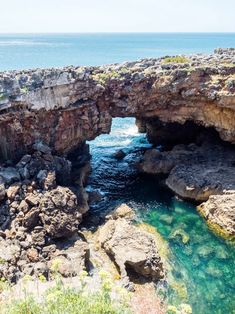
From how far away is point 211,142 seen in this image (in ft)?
142

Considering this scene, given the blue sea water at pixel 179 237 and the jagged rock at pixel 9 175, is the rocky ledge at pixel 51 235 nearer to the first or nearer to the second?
the jagged rock at pixel 9 175

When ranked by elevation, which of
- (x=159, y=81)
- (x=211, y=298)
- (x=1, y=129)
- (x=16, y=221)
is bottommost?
(x=211, y=298)

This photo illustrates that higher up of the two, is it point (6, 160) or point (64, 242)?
point (6, 160)

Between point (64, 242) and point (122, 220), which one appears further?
point (122, 220)

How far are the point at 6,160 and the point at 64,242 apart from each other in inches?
392

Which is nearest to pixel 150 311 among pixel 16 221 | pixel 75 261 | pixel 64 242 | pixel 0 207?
pixel 75 261

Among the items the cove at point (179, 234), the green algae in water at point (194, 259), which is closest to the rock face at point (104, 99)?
the cove at point (179, 234)

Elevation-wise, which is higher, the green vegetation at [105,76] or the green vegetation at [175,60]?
the green vegetation at [175,60]

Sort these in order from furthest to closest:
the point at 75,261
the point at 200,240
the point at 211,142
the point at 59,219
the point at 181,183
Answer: the point at 211,142
the point at 181,183
the point at 200,240
the point at 59,219
the point at 75,261

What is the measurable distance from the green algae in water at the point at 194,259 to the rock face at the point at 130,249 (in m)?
1.64

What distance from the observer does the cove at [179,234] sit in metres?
25.3

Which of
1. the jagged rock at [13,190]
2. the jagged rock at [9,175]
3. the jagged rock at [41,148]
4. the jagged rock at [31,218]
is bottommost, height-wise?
the jagged rock at [31,218]

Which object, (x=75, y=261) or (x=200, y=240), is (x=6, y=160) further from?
(x=200, y=240)

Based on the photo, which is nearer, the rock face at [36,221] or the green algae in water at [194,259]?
the green algae in water at [194,259]
